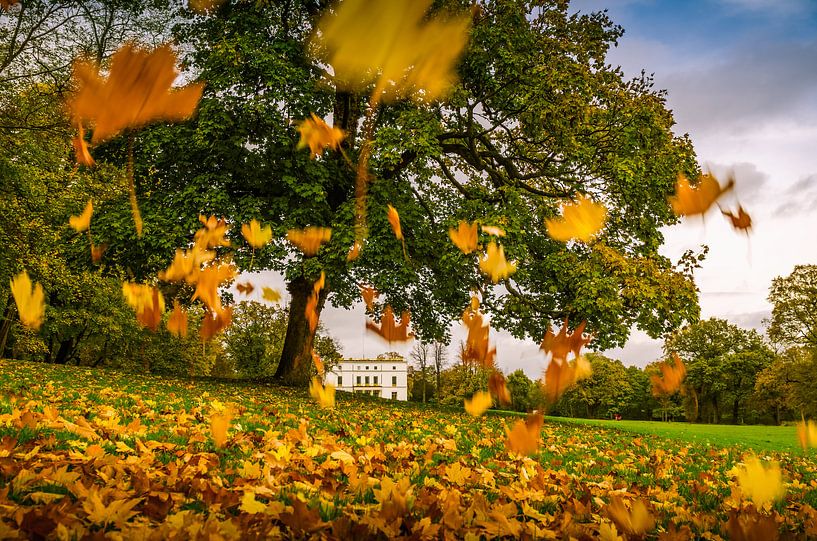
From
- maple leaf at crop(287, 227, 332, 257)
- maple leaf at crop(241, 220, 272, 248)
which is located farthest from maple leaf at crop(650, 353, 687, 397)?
maple leaf at crop(241, 220, 272, 248)

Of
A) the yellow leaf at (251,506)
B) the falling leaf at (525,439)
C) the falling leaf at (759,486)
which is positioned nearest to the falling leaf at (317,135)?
the falling leaf at (525,439)

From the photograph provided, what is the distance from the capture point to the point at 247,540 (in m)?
2.02

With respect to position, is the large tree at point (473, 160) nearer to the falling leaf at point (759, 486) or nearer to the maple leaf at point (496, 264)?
the maple leaf at point (496, 264)

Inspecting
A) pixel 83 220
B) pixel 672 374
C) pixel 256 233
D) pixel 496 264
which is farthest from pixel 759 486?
pixel 83 220

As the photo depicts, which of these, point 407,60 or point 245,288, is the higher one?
point 407,60

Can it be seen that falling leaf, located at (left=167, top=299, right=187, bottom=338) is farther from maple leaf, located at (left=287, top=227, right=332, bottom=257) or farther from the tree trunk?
maple leaf, located at (left=287, top=227, right=332, bottom=257)

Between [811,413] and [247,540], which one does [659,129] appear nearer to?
[247,540]

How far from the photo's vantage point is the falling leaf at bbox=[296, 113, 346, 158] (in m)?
13.7

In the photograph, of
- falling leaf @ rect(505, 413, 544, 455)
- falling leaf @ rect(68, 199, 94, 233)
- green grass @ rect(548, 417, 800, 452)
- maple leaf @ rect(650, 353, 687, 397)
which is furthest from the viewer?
falling leaf @ rect(68, 199, 94, 233)

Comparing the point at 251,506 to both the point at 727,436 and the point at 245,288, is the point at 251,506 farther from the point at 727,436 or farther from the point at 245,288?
the point at 727,436

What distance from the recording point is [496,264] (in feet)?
43.6

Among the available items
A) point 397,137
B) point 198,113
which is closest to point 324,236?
point 397,137

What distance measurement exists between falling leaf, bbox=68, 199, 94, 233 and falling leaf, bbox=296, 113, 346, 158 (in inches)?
237

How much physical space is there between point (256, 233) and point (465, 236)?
17.0ft
